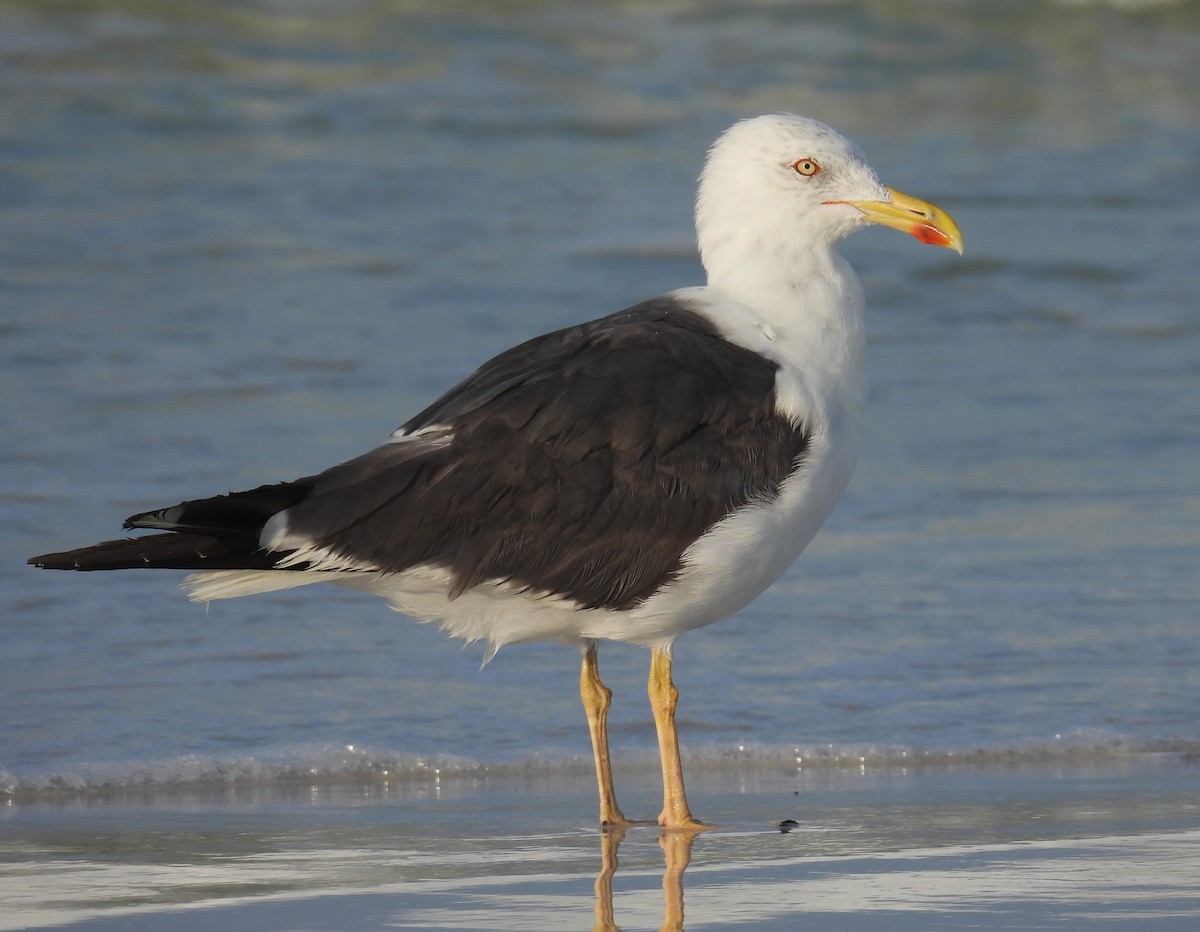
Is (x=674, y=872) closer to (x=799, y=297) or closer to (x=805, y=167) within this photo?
(x=799, y=297)

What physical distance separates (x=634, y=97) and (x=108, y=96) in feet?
14.2

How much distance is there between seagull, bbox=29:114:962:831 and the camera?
4.59 metres

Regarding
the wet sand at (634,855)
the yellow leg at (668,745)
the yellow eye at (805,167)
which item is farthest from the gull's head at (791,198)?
the wet sand at (634,855)

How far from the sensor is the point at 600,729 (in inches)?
198

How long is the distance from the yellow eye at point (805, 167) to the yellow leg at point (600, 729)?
1.39m

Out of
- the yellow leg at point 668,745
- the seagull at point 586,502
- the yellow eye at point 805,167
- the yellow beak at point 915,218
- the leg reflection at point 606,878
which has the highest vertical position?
the yellow eye at point 805,167

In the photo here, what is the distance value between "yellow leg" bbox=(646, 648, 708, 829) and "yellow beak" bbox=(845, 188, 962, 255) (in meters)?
1.36

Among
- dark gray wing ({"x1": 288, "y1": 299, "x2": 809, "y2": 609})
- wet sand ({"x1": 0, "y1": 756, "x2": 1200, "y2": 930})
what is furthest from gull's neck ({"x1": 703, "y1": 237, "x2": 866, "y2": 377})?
wet sand ({"x1": 0, "y1": 756, "x2": 1200, "y2": 930})

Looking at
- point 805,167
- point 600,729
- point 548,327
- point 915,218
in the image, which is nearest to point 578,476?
point 600,729

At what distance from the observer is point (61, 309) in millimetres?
11469

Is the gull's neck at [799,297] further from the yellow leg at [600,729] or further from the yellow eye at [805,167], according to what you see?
the yellow leg at [600,729]

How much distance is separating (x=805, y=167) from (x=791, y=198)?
0.36ft

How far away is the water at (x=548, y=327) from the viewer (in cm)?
607

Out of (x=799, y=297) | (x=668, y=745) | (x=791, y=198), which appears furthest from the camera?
(x=791, y=198)
